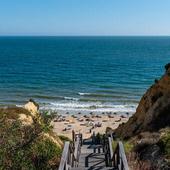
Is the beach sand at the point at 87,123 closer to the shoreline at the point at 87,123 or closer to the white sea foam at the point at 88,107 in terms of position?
the shoreline at the point at 87,123

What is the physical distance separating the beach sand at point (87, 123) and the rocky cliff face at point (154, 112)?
15.7 metres

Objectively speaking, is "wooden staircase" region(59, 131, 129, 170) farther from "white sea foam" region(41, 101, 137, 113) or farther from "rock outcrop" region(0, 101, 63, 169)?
"white sea foam" region(41, 101, 137, 113)

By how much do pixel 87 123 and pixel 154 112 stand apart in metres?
24.8

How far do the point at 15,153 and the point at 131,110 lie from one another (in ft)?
150

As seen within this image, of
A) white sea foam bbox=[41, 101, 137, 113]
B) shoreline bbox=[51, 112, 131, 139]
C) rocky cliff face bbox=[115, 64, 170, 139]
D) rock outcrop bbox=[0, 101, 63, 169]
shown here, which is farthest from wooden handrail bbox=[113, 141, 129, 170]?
white sea foam bbox=[41, 101, 137, 113]

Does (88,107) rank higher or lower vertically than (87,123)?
lower

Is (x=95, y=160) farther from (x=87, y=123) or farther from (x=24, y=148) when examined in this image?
(x=87, y=123)

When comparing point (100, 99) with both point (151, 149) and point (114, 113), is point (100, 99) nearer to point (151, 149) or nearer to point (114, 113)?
point (114, 113)

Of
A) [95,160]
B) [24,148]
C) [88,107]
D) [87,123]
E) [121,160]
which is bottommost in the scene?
[88,107]

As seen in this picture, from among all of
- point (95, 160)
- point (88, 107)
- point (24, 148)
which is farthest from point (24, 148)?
point (88, 107)

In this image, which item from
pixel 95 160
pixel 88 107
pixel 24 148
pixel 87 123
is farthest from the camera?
pixel 88 107

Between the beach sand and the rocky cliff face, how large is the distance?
51.4 feet

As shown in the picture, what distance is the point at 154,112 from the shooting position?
78.7 feet

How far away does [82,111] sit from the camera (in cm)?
5553
